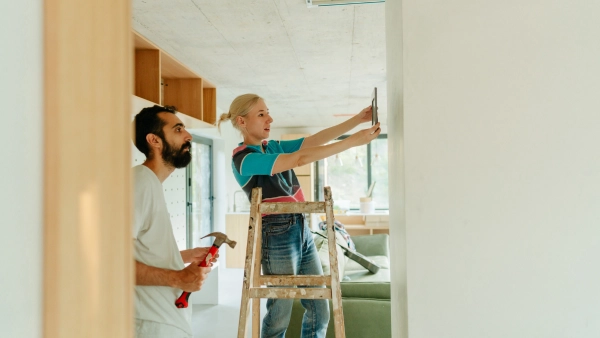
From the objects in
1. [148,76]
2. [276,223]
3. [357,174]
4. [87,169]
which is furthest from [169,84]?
[357,174]

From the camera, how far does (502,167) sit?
1.32 m

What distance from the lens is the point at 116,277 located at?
49cm

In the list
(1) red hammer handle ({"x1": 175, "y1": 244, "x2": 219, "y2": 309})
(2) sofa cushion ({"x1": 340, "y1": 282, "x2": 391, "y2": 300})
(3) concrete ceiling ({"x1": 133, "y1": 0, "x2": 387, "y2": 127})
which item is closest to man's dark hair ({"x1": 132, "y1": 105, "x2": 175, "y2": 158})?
(1) red hammer handle ({"x1": 175, "y1": 244, "x2": 219, "y2": 309})

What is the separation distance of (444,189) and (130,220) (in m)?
1.02

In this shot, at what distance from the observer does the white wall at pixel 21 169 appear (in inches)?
16.0

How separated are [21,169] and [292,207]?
64.9 inches

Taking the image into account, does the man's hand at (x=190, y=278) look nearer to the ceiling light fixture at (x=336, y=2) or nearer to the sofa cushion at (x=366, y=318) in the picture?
the sofa cushion at (x=366, y=318)

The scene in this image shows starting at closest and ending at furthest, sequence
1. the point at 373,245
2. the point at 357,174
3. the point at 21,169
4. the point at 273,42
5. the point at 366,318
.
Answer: the point at 21,169, the point at 366,318, the point at 273,42, the point at 373,245, the point at 357,174

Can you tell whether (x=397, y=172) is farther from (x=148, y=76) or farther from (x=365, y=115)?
(x=148, y=76)

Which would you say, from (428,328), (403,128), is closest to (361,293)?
(428,328)

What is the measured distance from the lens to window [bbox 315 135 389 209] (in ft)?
30.0

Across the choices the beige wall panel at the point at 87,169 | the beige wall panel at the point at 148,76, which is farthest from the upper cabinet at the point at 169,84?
the beige wall panel at the point at 87,169

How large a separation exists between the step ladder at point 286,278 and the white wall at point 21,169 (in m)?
1.59

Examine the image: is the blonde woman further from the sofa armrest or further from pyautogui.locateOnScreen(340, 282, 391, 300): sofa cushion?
the sofa armrest
